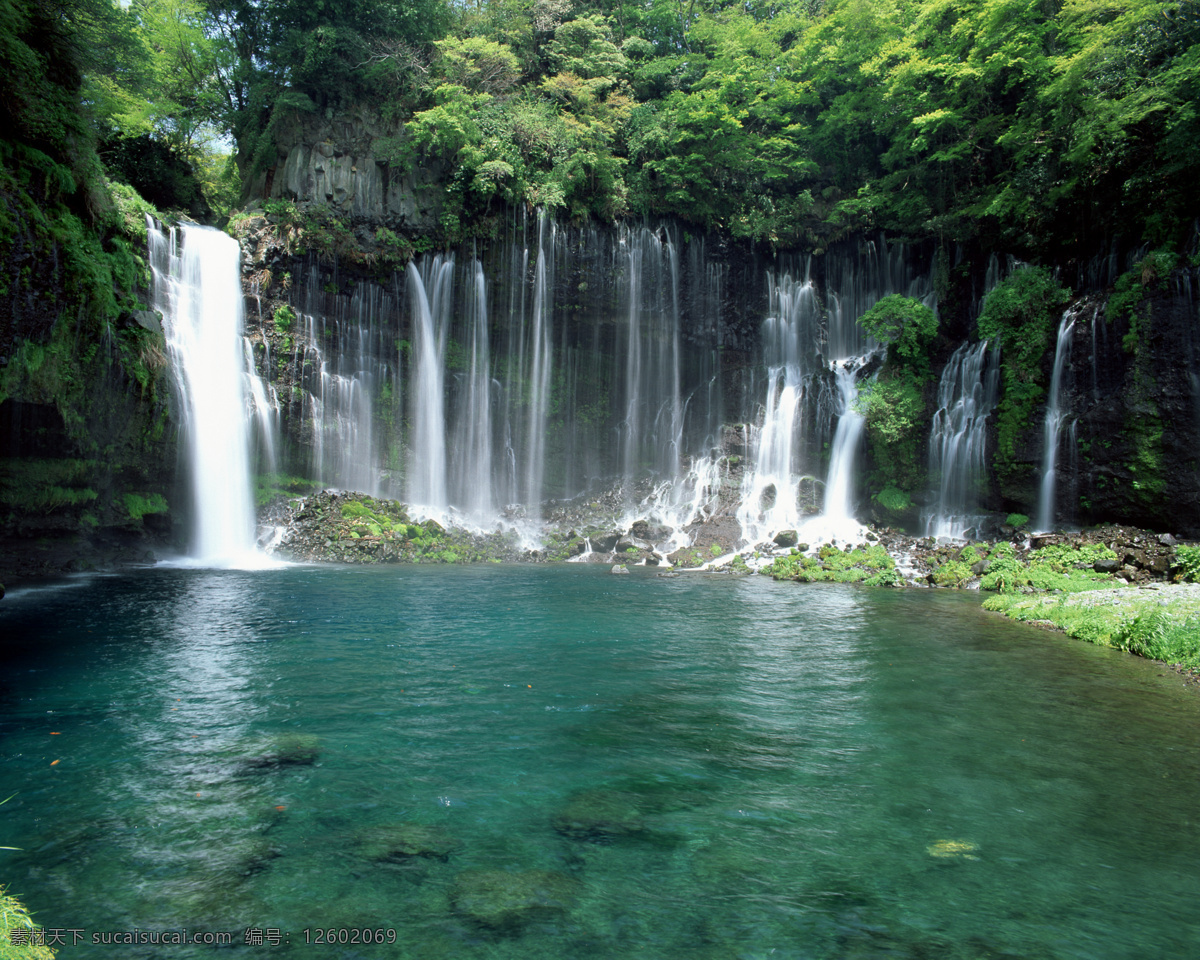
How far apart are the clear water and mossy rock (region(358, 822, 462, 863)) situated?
60mm

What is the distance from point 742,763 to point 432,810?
244 centimetres

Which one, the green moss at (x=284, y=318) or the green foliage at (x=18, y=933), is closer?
the green foliage at (x=18, y=933)

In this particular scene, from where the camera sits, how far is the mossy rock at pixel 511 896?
325 centimetres

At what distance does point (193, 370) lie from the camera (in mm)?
20172

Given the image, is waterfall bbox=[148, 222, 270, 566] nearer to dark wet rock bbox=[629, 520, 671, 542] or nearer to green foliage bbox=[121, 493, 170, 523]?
green foliage bbox=[121, 493, 170, 523]

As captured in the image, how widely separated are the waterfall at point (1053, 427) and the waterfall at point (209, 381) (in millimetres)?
22978

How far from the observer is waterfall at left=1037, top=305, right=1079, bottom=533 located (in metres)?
18.9

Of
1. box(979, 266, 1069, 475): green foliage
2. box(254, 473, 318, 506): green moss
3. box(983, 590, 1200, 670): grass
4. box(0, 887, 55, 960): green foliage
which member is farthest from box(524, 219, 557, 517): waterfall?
box(0, 887, 55, 960): green foliage

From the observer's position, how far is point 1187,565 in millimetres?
12570

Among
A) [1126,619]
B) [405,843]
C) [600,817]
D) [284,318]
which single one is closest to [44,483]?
[284,318]

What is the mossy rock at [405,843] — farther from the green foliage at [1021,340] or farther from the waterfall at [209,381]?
the green foliage at [1021,340]

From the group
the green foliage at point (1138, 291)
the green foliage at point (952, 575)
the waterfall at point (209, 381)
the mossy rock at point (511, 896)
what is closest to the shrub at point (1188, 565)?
the green foliage at point (952, 575)

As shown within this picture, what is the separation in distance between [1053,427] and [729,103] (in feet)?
61.5

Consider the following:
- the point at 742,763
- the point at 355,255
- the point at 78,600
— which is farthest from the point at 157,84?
the point at 742,763
